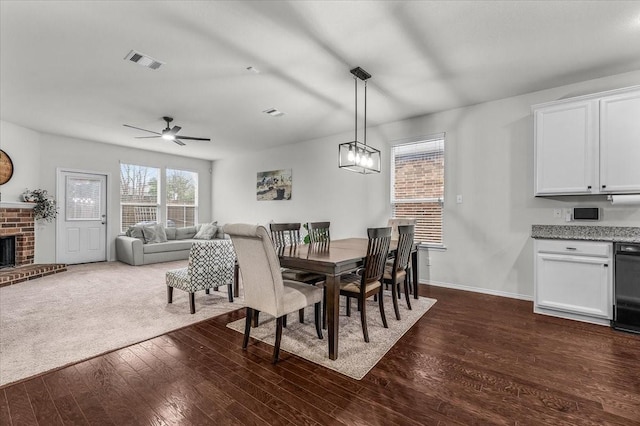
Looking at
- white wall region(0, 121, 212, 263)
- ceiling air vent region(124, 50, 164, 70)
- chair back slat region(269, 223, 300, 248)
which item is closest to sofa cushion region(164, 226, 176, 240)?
white wall region(0, 121, 212, 263)

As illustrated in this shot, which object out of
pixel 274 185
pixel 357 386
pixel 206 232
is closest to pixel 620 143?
pixel 357 386

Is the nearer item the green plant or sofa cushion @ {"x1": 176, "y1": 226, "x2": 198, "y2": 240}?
the green plant

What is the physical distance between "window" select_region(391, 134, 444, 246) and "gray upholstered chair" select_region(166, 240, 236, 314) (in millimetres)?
2887

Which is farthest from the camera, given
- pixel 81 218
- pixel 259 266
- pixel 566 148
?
pixel 81 218

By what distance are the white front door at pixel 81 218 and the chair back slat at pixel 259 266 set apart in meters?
5.87

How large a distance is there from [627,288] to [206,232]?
292 inches

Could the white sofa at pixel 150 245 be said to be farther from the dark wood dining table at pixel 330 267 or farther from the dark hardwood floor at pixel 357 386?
the dark wood dining table at pixel 330 267

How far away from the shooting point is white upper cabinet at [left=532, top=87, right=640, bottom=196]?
3.02m

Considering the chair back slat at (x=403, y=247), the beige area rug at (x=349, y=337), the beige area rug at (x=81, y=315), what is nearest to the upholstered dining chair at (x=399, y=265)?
the chair back slat at (x=403, y=247)

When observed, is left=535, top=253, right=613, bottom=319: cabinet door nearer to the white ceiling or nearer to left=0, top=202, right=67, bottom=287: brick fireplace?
the white ceiling

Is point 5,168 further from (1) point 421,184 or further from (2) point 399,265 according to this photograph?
(1) point 421,184

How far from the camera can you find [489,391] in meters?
1.92

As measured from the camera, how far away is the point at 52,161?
594 cm

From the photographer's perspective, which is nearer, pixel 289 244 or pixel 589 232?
pixel 589 232
